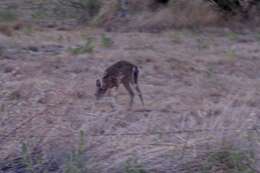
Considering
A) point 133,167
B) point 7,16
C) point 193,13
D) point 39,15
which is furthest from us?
point 39,15

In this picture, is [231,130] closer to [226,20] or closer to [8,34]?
[8,34]

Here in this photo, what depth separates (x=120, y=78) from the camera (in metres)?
9.13

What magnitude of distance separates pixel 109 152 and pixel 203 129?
1242 millimetres

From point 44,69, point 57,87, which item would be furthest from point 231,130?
point 44,69

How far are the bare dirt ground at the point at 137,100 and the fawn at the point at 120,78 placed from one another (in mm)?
176

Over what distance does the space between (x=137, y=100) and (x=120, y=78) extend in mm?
384

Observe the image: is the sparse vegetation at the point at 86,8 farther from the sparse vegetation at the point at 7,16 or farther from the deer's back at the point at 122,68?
the deer's back at the point at 122,68

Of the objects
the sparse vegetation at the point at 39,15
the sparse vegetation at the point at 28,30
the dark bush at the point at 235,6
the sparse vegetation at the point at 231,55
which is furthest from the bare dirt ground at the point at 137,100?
the sparse vegetation at the point at 39,15

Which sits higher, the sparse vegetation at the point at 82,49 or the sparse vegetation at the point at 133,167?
the sparse vegetation at the point at 82,49

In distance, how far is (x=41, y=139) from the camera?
6895mm

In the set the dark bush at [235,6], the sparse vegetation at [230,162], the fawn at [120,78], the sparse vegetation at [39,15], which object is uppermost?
the dark bush at [235,6]

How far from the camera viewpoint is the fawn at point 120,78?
912cm

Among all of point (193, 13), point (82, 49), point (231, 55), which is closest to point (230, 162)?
point (231, 55)

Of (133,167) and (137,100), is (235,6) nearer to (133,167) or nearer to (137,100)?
(137,100)
